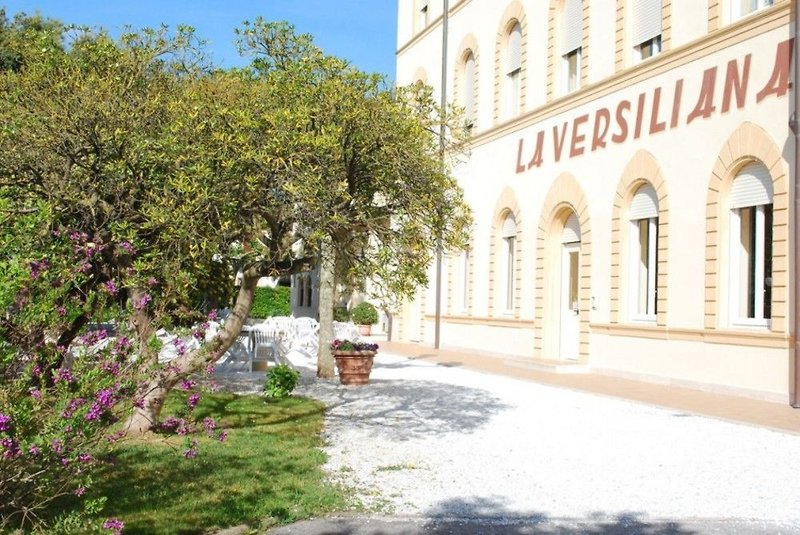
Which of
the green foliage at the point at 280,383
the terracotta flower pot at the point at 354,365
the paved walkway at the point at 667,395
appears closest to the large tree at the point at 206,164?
the green foliage at the point at 280,383

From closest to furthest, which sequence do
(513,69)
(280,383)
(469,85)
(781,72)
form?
1. (280,383)
2. (781,72)
3. (513,69)
4. (469,85)

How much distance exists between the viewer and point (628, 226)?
1594 centimetres

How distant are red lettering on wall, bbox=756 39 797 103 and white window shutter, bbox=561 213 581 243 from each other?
223 inches

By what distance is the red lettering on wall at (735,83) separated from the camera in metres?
13.0

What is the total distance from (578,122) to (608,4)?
228cm

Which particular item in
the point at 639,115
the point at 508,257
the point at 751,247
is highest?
the point at 639,115

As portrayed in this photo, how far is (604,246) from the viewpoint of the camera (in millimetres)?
16438

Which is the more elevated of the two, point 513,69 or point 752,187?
point 513,69

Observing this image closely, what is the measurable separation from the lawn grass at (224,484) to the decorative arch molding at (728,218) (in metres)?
7.01

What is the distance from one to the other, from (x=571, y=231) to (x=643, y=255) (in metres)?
2.57

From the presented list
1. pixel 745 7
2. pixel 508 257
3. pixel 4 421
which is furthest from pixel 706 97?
pixel 4 421

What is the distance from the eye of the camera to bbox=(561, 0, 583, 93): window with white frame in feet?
58.4

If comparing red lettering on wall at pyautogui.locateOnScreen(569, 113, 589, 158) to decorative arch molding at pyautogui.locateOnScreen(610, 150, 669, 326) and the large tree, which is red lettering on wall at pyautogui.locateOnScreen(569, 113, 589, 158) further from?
the large tree

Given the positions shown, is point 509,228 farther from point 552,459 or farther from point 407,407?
point 552,459
